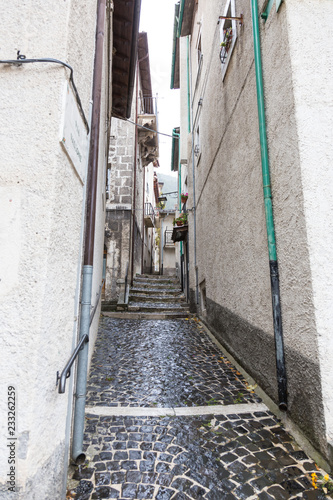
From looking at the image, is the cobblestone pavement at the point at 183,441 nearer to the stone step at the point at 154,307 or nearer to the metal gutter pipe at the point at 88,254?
the metal gutter pipe at the point at 88,254

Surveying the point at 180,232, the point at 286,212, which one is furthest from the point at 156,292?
the point at 286,212

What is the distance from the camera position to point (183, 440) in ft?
7.38

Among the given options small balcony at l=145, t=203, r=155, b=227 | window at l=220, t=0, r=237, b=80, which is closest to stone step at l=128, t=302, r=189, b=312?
window at l=220, t=0, r=237, b=80

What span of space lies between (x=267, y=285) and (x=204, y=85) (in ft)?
19.8

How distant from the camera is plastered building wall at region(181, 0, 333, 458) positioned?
2074 millimetres

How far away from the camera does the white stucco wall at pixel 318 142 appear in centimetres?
200

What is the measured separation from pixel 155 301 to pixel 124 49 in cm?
682

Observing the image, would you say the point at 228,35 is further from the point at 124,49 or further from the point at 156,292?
the point at 156,292

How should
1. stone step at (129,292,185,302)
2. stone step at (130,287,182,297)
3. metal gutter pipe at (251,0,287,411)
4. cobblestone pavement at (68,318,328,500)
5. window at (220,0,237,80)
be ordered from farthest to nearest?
stone step at (130,287,182,297), stone step at (129,292,185,302), window at (220,0,237,80), metal gutter pipe at (251,0,287,411), cobblestone pavement at (68,318,328,500)

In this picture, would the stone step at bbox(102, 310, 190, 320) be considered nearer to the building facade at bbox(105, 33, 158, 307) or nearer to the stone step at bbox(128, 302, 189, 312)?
the stone step at bbox(128, 302, 189, 312)

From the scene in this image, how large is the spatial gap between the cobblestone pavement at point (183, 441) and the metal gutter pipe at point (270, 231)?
1.45ft

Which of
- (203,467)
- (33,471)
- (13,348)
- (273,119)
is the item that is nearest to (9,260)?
→ (13,348)

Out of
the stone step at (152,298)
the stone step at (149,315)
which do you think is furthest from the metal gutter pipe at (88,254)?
the stone step at (152,298)

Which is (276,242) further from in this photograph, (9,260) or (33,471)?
(33,471)
